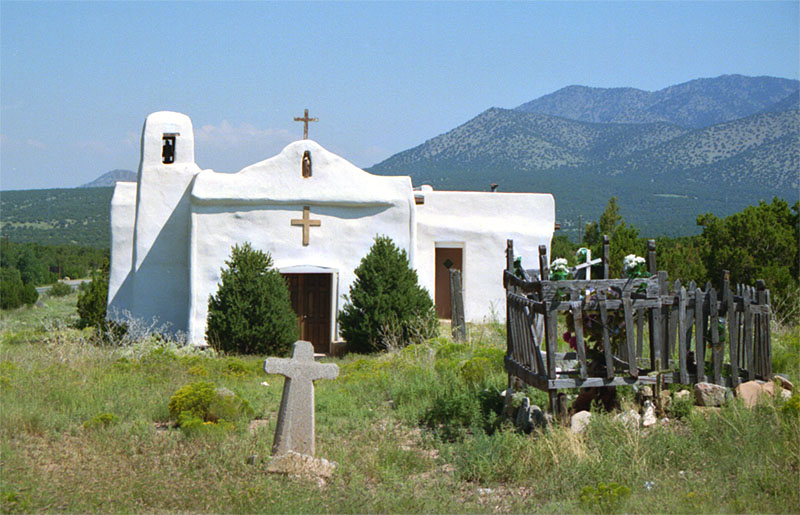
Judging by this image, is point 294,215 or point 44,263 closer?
point 294,215

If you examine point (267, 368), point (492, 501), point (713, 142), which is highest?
point (713, 142)

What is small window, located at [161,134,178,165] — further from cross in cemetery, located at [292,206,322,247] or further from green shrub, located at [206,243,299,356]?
green shrub, located at [206,243,299,356]

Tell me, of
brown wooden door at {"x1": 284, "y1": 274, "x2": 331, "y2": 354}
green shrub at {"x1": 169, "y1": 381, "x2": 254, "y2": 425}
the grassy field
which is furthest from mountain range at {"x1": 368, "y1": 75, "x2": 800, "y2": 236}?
green shrub at {"x1": 169, "y1": 381, "x2": 254, "y2": 425}

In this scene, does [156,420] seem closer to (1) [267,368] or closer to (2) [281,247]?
(1) [267,368]

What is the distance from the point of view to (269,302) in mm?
15867

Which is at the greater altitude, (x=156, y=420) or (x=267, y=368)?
(x=267, y=368)

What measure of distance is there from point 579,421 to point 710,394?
1.56 meters

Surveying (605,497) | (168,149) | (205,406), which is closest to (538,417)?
(605,497)

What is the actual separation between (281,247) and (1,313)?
60.1ft

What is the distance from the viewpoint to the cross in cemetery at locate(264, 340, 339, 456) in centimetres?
740

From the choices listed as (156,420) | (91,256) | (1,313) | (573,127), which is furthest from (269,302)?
(573,127)

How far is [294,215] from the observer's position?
57.0 feet

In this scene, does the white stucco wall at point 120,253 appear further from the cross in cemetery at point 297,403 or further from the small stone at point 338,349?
the cross in cemetery at point 297,403

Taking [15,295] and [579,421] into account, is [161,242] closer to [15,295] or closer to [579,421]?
[579,421]
